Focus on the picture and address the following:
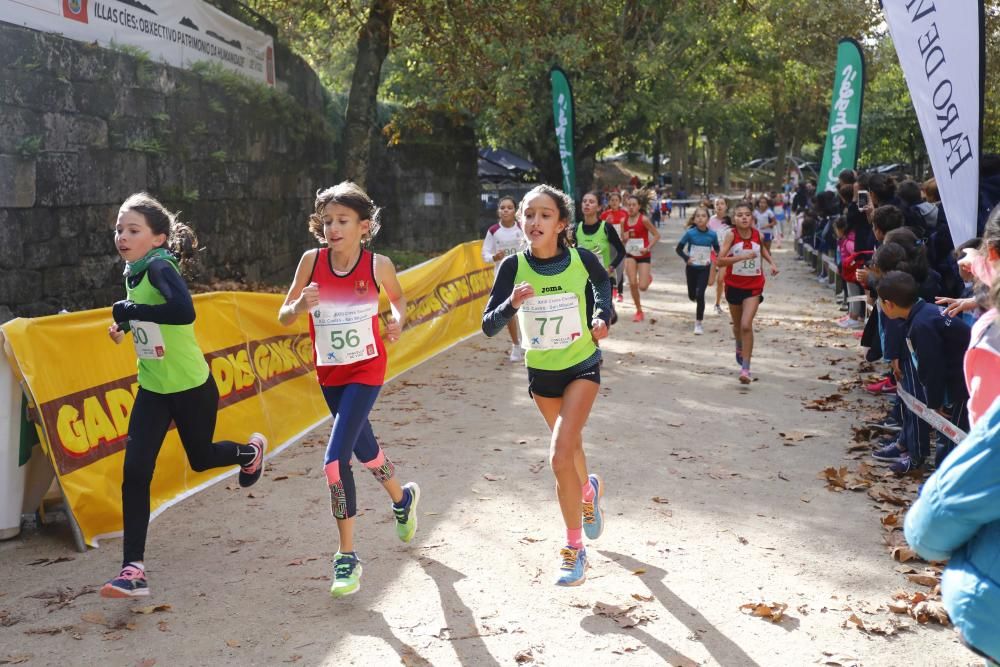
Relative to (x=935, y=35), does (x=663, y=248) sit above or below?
below

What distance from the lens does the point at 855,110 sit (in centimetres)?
1688

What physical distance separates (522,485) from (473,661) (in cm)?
265

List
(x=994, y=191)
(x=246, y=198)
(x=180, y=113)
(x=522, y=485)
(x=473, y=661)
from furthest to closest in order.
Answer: (x=246, y=198), (x=180, y=113), (x=994, y=191), (x=522, y=485), (x=473, y=661)

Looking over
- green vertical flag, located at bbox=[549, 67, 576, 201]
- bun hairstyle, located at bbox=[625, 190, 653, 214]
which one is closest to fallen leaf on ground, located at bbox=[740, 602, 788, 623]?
bun hairstyle, located at bbox=[625, 190, 653, 214]

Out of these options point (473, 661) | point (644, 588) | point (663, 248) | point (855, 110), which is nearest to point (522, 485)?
point (644, 588)

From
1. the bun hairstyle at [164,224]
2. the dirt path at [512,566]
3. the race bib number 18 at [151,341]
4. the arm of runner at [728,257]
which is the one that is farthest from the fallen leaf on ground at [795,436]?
the race bib number 18 at [151,341]

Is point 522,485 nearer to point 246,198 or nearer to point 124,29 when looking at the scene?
point 124,29

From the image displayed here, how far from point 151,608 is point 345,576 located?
0.91 m

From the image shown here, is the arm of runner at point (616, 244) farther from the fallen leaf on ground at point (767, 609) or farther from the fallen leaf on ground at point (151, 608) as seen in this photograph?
the fallen leaf on ground at point (151, 608)

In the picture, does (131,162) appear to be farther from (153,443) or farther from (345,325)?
(345,325)

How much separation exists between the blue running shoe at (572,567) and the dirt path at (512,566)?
0.25 ft

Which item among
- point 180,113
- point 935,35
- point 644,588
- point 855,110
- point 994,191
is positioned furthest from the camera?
point 855,110

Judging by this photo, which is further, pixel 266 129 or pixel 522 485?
pixel 266 129

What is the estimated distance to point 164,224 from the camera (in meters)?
5.26
